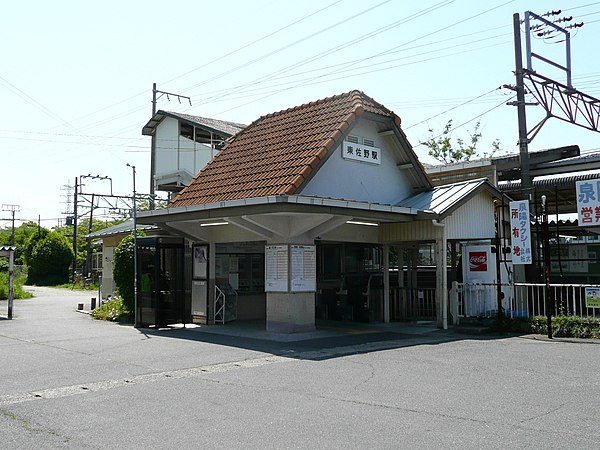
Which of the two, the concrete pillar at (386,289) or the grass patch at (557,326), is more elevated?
the concrete pillar at (386,289)

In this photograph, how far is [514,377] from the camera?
884cm

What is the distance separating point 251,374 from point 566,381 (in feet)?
15.4

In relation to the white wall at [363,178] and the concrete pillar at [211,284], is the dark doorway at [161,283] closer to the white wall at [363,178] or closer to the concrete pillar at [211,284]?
the concrete pillar at [211,284]

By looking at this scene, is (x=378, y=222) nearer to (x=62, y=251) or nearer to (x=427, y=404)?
(x=427, y=404)

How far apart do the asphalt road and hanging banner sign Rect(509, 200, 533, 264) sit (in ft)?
6.75

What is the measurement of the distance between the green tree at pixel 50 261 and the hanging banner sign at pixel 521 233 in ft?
155

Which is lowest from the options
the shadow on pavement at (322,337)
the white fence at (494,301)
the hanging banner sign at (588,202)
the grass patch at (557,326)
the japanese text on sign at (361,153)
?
the shadow on pavement at (322,337)

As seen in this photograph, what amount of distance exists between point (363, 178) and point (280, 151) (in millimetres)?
2345

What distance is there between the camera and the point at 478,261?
16656 mm

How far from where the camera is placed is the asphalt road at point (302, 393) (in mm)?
5887

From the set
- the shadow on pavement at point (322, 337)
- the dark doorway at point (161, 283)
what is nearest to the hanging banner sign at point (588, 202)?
the shadow on pavement at point (322, 337)

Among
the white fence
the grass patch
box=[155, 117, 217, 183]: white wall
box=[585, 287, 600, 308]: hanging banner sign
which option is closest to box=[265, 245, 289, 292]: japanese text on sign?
the white fence

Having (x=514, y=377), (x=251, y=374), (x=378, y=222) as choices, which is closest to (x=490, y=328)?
(x=378, y=222)

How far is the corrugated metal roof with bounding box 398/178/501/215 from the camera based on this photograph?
15.2 metres
